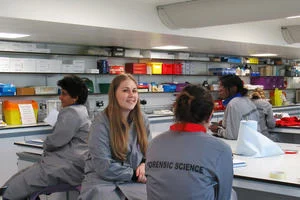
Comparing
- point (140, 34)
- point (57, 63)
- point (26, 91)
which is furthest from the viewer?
point (57, 63)

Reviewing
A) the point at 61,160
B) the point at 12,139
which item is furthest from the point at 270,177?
the point at 12,139

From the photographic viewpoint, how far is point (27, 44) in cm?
621

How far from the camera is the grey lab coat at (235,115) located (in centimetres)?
422

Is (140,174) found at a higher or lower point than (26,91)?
lower

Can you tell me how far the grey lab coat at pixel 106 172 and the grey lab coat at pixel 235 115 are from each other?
1713 mm

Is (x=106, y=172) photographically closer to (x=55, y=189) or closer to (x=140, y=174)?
(x=140, y=174)

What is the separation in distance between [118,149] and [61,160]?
0.80 m

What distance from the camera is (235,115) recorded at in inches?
168

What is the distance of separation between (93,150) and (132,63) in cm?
505

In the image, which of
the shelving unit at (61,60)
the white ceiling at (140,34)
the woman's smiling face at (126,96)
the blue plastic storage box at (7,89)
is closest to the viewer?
the woman's smiling face at (126,96)

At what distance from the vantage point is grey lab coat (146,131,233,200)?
6.25 feet

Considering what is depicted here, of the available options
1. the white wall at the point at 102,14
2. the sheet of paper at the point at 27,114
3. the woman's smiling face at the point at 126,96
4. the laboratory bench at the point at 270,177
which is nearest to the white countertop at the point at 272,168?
the laboratory bench at the point at 270,177

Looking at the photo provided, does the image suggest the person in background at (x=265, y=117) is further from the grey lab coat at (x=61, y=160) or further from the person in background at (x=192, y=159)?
the person in background at (x=192, y=159)

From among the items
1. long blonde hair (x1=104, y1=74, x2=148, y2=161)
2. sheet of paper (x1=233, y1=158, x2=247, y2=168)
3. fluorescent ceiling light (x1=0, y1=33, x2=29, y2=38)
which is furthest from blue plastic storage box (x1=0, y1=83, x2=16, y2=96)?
sheet of paper (x1=233, y1=158, x2=247, y2=168)
